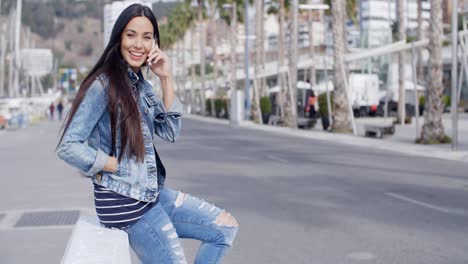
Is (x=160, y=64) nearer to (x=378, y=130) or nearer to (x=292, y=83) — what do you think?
(x=378, y=130)

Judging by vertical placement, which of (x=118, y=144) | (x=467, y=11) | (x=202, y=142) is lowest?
(x=202, y=142)

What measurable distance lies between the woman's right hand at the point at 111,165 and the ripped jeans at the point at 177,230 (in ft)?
0.84

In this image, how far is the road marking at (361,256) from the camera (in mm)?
7078

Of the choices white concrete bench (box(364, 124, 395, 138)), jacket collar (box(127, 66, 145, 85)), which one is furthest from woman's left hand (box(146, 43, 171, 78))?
white concrete bench (box(364, 124, 395, 138))

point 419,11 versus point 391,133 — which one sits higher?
point 419,11

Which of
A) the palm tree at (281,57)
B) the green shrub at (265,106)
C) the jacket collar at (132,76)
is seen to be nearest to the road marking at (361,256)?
the jacket collar at (132,76)

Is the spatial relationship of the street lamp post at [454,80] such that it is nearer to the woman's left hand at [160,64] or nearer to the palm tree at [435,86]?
the palm tree at [435,86]

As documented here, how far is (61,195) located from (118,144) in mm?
→ 8852

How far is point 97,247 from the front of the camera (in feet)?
11.6

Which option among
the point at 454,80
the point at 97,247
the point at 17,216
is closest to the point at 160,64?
the point at 97,247

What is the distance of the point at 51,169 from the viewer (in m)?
17.0

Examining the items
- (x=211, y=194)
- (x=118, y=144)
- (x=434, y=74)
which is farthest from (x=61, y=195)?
(x=434, y=74)

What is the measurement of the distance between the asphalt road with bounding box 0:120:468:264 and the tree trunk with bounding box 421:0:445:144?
3.77 m

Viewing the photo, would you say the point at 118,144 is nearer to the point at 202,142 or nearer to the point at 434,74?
the point at 434,74
